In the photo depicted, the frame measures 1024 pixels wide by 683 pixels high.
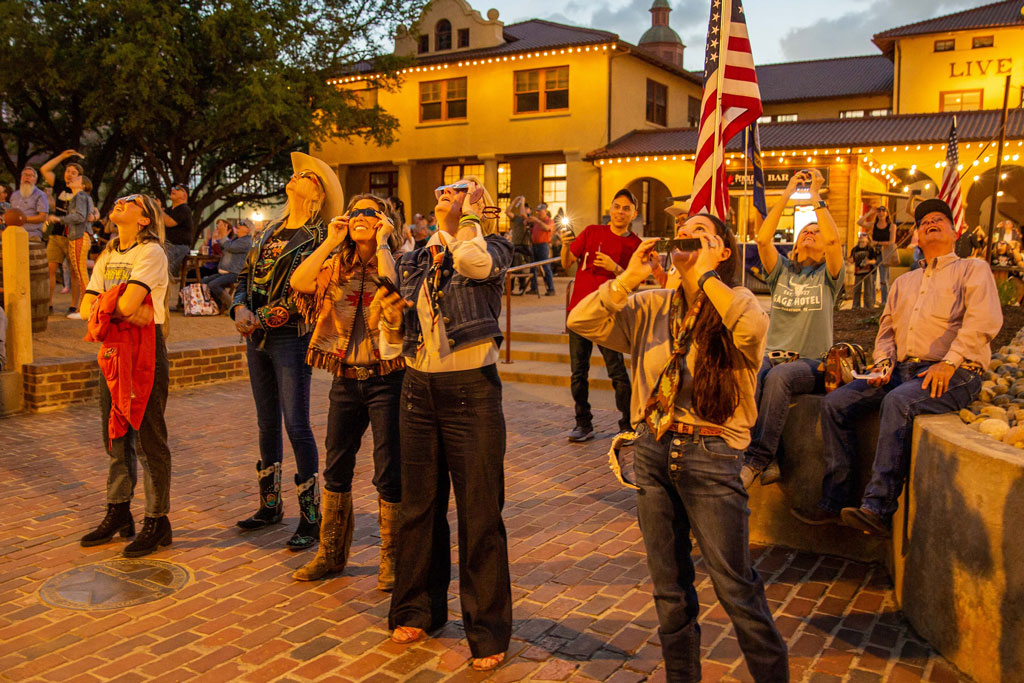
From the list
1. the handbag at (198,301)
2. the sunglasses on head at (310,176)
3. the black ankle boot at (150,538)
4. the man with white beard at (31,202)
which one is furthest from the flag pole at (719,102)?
the handbag at (198,301)

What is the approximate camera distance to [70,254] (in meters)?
13.5

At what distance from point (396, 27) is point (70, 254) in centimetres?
1811

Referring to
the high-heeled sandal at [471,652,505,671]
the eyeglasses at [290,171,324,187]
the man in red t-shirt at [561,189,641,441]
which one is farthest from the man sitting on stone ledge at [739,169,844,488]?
the eyeglasses at [290,171,324,187]

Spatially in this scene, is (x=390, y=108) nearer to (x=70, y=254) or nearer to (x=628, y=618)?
(x=70, y=254)

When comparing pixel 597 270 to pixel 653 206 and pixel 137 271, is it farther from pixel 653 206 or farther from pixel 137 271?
pixel 653 206

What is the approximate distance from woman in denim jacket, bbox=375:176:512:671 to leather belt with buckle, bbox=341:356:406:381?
382 millimetres

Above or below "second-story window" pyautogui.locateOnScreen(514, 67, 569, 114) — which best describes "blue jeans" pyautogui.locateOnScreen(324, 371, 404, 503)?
below

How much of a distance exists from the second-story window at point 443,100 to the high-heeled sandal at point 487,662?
29535 mm

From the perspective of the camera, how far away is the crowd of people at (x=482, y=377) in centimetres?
308

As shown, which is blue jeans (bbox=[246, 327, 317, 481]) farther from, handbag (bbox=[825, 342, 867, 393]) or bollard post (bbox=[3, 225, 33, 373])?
bollard post (bbox=[3, 225, 33, 373])

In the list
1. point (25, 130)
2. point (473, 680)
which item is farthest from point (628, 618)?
point (25, 130)

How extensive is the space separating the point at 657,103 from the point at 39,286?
25.5 meters

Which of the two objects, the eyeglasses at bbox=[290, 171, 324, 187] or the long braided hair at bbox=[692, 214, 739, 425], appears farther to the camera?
the eyeglasses at bbox=[290, 171, 324, 187]

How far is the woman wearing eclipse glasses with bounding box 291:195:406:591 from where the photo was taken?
4.29 metres
